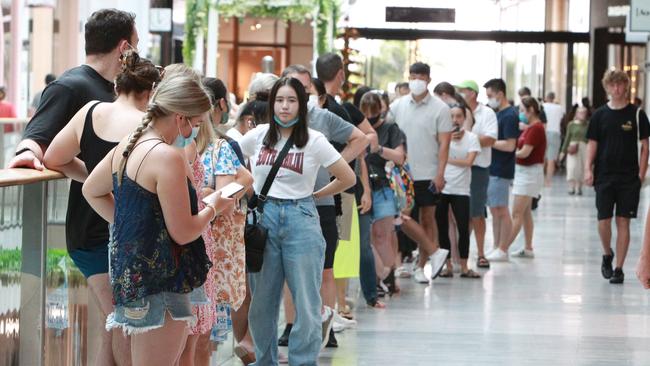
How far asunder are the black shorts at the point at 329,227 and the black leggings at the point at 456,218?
168 inches

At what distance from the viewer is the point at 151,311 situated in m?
4.39

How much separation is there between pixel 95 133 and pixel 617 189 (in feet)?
23.9

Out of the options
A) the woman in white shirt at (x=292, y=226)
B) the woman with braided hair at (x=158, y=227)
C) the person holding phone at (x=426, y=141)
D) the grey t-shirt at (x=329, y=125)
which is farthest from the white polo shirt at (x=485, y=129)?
the woman with braided hair at (x=158, y=227)

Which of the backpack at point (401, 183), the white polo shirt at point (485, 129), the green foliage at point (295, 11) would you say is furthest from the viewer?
the green foliage at point (295, 11)

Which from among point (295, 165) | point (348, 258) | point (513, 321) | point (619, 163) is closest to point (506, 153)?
point (619, 163)

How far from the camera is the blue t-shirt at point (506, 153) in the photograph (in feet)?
42.7

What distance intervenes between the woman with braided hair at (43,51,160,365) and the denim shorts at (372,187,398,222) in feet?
16.1

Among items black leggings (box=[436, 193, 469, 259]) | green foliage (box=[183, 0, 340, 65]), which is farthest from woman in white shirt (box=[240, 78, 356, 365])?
green foliage (box=[183, 0, 340, 65])

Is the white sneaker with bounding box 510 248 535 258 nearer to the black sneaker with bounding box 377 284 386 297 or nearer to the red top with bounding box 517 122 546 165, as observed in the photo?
the red top with bounding box 517 122 546 165

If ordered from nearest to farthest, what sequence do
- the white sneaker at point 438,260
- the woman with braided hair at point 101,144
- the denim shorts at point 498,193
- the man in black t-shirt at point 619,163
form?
the woman with braided hair at point 101,144, the white sneaker at point 438,260, the man in black t-shirt at point 619,163, the denim shorts at point 498,193

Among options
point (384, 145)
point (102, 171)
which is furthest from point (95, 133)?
point (384, 145)

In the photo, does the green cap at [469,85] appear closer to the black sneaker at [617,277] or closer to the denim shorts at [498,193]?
the denim shorts at [498,193]

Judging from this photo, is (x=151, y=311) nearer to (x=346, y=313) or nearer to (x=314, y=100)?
(x=314, y=100)

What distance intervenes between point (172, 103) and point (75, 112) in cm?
80
